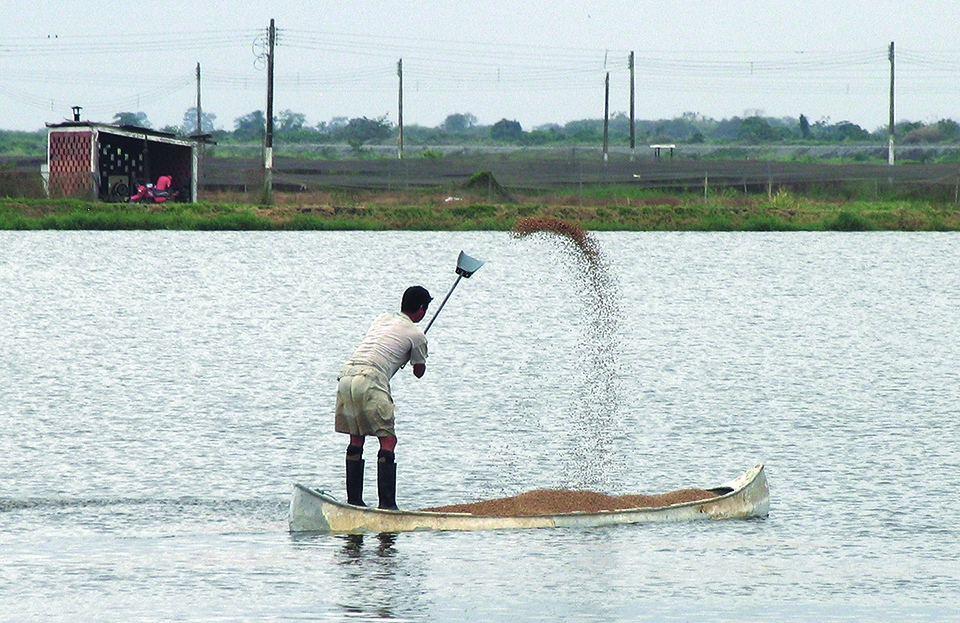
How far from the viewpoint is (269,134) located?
51375 mm

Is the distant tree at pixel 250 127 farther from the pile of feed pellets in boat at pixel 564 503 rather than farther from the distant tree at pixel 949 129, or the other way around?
the pile of feed pellets in boat at pixel 564 503

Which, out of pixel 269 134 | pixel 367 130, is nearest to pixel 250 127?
pixel 367 130

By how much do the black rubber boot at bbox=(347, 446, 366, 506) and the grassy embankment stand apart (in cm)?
3349

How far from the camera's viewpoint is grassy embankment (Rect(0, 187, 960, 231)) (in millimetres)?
A: 46812

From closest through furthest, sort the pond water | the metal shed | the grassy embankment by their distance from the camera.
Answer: the pond water, the grassy embankment, the metal shed

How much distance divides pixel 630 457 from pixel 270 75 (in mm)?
39647

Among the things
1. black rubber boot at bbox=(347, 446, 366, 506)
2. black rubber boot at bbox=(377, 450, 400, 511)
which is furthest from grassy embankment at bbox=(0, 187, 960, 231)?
black rubber boot at bbox=(377, 450, 400, 511)

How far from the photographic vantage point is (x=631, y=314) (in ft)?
108

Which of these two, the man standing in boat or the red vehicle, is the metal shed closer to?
the red vehicle

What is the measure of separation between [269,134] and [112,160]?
5.27 meters

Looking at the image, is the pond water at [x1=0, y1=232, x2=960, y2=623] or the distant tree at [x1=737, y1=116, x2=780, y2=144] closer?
the pond water at [x1=0, y1=232, x2=960, y2=623]

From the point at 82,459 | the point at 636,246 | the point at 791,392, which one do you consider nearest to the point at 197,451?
the point at 82,459

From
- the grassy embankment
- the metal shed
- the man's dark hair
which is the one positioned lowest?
the man's dark hair

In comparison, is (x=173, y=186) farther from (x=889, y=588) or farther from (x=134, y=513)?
(x=889, y=588)
